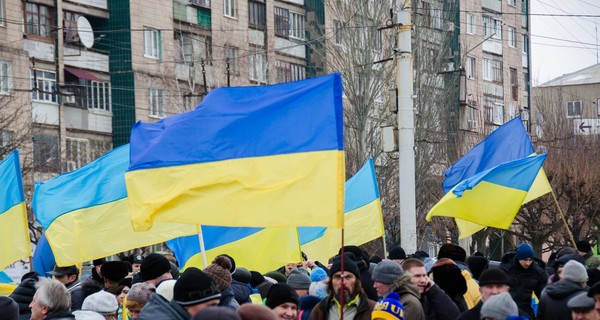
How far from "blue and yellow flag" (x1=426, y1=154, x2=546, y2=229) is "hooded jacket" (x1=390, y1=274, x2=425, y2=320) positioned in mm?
6121

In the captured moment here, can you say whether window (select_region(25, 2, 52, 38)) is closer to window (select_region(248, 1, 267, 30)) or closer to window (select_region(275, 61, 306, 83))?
window (select_region(248, 1, 267, 30))

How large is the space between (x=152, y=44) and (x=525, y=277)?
34.1 meters

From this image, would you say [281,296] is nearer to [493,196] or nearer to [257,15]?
[493,196]

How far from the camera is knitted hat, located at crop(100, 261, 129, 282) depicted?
37.9ft

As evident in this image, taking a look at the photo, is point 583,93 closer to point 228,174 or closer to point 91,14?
point 91,14

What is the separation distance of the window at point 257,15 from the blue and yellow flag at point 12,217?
35.5 meters

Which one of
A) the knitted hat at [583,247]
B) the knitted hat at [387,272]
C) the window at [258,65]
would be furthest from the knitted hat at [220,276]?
the window at [258,65]

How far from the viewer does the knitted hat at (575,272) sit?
34.3 feet

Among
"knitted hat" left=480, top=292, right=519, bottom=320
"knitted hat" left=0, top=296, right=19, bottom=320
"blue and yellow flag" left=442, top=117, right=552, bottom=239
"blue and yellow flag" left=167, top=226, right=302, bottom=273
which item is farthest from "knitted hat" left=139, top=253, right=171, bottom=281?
"blue and yellow flag" left=442, top=117, right=552, bottom=239

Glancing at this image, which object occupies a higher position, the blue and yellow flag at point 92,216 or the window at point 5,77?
the window at point 5,77

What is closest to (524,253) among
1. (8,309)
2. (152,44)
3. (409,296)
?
(409,296)

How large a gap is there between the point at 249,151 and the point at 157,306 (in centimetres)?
311

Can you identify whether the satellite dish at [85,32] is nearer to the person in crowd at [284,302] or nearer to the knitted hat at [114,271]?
the knitted hat at [114,271]

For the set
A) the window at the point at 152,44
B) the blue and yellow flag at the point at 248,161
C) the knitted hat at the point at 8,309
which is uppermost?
the window at the point at 152,44
